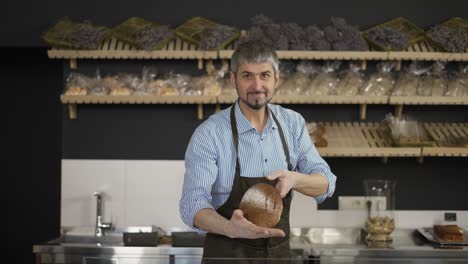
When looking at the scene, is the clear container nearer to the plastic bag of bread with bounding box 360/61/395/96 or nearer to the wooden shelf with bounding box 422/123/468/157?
the wooden shelf with bounding box 422/123/468/157

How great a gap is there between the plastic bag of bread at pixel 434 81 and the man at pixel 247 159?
1.86 meters

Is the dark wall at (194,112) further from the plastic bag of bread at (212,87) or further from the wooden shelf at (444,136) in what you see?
the plastic bag of bread at (212,87)

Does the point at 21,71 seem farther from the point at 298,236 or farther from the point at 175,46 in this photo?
the point at 298,236

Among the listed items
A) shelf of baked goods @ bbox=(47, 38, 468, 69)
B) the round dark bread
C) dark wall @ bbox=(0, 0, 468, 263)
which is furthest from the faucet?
the round dark bread

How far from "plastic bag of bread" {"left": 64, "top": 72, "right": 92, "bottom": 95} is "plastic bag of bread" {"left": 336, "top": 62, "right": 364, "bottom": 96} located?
149cm

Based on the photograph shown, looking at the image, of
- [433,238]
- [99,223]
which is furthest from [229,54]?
[433,238]

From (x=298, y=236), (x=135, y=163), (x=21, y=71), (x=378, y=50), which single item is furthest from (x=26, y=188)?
(x=378, y=50)

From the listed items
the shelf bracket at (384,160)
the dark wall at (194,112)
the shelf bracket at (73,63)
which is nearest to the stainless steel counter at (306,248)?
the dark wall at (194,112)

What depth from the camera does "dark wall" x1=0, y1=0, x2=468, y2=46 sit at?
476cm

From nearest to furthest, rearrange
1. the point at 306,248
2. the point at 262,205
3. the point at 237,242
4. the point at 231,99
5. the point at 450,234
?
1. the point at 262,205
2. the point at 237,242
3. the point at 306,248
4. the point at 450,234
5. the point at 231,99

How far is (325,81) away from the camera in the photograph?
4508mm

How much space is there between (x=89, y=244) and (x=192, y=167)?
6.38ft

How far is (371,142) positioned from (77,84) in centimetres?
178

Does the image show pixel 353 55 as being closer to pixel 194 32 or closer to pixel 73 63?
pixel 194 32
